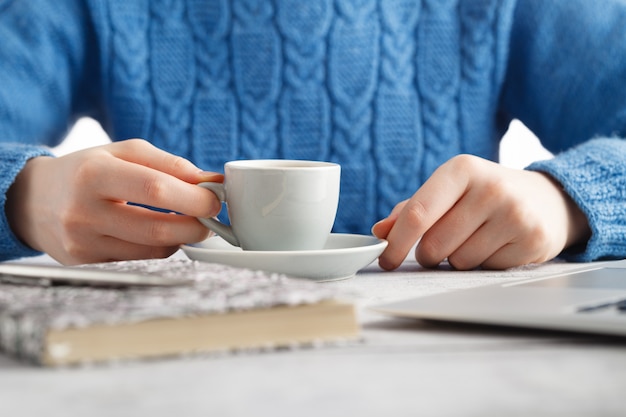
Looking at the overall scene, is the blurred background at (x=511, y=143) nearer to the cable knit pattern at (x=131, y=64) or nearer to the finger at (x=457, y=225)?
the cable knit pattern at (x=131, y=64)

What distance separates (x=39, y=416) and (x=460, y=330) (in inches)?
9.6

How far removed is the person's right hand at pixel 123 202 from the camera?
2.28ft

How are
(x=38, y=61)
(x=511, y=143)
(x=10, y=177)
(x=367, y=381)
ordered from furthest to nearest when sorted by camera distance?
1. (x=511, y=143)
2. (x=38, y=61)
3. (x=10, y=177)
4. (x=367, y=381)

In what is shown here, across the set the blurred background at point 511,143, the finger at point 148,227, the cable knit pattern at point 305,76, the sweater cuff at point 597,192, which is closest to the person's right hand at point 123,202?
the finger at point 148,227

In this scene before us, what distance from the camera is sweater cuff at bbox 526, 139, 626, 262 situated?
2.78 ft

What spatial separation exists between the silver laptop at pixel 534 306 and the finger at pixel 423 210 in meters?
0.17

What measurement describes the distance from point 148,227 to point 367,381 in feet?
1.38

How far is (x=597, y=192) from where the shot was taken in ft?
2.84

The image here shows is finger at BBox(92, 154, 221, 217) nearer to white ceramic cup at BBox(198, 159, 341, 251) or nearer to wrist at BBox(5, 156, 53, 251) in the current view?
white ceramic cup at BBox(198, 159, 341, 251)

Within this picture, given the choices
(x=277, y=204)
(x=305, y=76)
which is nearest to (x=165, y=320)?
(x=277, y=204)

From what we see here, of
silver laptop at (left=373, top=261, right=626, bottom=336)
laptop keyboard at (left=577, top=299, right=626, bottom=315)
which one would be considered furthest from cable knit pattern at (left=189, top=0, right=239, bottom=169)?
laptop keyboard at (left=577, top=299, right=626, bottom=315)

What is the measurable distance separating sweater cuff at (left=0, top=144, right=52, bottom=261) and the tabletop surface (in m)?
0.50

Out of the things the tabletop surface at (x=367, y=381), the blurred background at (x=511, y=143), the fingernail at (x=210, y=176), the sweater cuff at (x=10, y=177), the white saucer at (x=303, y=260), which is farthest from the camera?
the blurred background at (x=511, y=143)

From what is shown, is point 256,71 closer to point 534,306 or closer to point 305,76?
point 305,76
